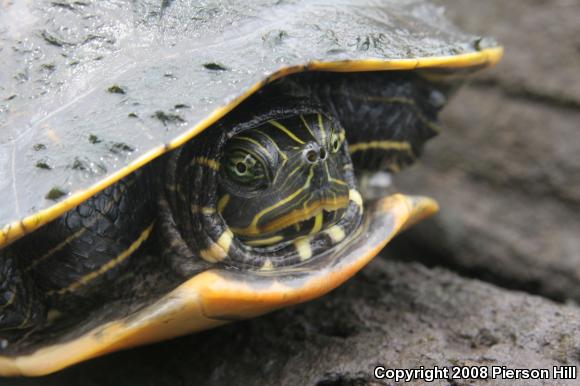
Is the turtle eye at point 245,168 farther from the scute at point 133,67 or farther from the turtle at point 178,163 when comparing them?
the scute at point 133,67

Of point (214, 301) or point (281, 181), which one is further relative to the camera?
point (281, 181)

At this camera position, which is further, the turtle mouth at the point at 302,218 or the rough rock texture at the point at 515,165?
the rough rock texture at the point at 515,165

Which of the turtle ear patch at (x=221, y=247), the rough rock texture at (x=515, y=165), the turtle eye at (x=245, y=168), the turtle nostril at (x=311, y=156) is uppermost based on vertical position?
the turtle nostril at (x=311, y=156)

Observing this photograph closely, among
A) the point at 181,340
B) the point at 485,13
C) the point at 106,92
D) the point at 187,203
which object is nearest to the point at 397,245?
the point at 485,13

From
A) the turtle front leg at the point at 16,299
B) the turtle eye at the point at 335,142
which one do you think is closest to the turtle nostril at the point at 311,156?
the turtle eye at the point at 335,142

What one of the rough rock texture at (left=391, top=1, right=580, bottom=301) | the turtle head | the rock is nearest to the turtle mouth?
the turtle head

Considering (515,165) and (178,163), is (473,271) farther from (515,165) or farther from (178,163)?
(178,163)

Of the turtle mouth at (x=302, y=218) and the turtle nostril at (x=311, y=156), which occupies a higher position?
the turtle nostril at (x=311, y=156)

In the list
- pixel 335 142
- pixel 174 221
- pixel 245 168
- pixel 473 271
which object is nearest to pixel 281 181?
pixel 245 168

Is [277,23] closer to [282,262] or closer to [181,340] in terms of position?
[282,262]
